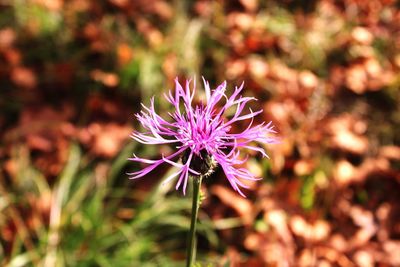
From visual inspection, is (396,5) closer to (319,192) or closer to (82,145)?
(319,192)

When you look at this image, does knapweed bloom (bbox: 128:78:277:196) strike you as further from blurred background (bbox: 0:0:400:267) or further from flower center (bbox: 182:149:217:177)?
blurred background (bbox: 0:0:400:267)

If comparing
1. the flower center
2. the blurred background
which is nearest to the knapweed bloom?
the flower center

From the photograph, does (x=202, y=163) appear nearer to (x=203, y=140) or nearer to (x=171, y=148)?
(x=203, y=140)

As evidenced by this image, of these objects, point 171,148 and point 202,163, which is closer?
point 202,163

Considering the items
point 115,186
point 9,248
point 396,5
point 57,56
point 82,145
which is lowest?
point 9,248

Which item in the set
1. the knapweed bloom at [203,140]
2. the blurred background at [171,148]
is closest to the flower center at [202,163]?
the knapweed bloom at [203,140]

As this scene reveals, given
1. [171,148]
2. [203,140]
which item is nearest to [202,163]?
[203,140]

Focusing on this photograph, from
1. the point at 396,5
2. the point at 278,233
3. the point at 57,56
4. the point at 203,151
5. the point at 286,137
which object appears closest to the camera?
the point at 203,151

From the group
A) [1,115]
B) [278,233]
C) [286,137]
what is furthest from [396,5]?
[1,115]

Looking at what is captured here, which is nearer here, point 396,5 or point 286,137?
point 286,137
